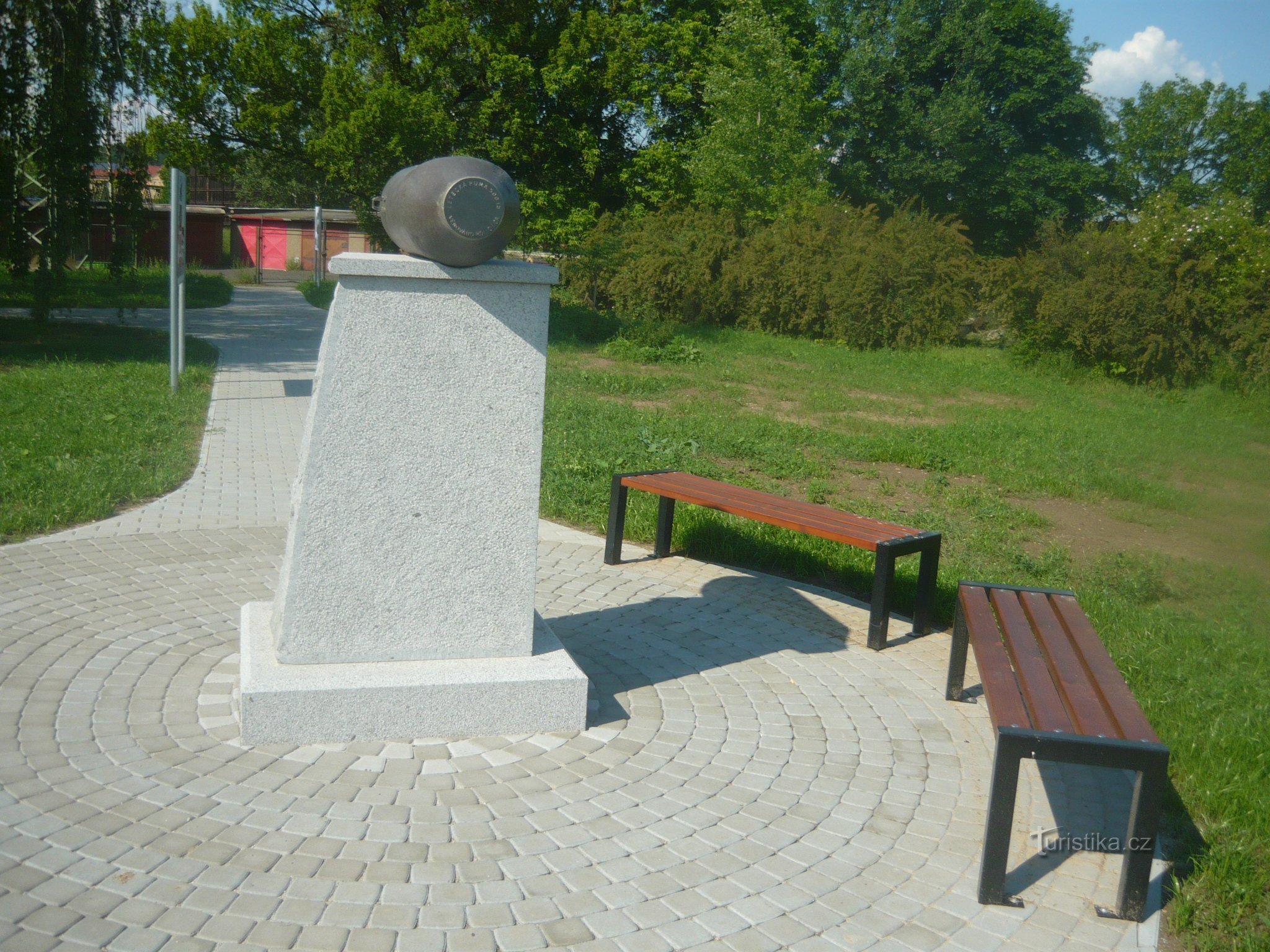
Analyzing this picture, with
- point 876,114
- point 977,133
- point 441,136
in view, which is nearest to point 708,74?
point 441,136

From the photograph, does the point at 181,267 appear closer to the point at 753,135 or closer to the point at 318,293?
the point at 318,293

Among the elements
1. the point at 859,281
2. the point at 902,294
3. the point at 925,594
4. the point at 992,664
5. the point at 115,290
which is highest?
the point at 859,281

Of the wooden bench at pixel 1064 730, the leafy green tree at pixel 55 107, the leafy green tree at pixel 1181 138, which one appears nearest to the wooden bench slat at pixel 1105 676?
the wooden bench at pixel 1064 730

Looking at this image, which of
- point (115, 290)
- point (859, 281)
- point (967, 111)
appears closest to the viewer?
point (859, 281)

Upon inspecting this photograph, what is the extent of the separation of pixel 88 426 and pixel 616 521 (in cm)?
557

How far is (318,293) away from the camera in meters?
30.6

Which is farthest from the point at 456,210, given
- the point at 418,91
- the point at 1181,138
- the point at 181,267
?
the point at 1181,138

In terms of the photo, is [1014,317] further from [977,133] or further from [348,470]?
[977,133]

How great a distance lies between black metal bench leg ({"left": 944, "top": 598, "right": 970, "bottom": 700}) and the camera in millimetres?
A: 4938

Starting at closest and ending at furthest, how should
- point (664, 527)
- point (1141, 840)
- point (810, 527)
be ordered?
point (1141, 840), point (810, 527), point (664, 527)

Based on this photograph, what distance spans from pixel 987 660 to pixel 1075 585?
3.50m

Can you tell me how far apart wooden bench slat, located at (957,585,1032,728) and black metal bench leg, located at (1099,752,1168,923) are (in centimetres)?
35

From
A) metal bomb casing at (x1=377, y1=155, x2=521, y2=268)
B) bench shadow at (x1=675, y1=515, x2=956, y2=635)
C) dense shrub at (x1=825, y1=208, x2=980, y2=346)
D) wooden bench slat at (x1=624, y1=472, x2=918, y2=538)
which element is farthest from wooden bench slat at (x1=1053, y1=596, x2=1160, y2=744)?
dense shrub at (x1=825, y1=208, x2=980, y2=346)

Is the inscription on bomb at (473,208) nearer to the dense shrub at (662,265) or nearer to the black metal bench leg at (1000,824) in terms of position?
the black metal bench leg at (1000,824)
